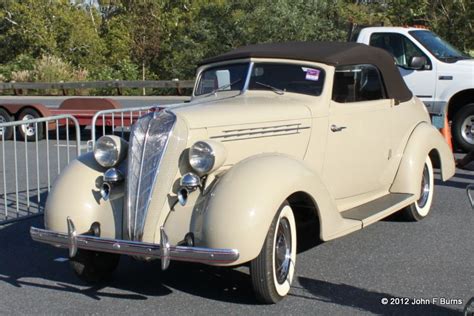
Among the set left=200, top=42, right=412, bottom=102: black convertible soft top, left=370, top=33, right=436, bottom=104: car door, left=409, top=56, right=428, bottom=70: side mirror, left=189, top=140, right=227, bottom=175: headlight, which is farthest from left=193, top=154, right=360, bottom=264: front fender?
left=370, top=33, right=436, bottom=104: car door

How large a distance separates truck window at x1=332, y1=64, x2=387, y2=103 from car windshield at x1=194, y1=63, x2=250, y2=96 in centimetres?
85

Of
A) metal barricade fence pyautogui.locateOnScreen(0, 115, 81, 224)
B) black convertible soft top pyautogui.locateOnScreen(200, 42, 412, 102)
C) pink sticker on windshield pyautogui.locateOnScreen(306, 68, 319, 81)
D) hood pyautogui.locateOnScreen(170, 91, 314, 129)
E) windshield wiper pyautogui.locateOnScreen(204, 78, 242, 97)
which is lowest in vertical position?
metal barricade fence pyautogui.locateOnScreen(0, 115, 81, 224)

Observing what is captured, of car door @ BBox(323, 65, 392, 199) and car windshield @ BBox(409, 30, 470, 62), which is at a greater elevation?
car windshield @ BBox(409, 30, 470, 62)

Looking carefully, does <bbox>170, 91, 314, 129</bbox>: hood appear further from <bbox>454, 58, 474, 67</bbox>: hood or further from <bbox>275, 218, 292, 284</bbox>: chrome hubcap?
<bbox>454, 58, 474, 67</bbox>: hood

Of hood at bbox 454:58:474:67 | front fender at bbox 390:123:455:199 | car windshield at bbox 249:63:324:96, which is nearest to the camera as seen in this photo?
car windshield at bbox 249:63:324:96

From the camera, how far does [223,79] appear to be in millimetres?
6266

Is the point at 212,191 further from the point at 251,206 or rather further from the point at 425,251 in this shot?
the point at 425,251

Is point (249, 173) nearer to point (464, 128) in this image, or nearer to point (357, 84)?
point (357, 84)

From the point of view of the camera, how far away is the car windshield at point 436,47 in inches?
434

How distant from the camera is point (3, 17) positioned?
115 ft

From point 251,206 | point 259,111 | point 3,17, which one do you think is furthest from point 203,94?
point 3,17

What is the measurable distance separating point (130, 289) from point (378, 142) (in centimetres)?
271

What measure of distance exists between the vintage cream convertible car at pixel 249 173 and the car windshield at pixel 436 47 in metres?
4.93

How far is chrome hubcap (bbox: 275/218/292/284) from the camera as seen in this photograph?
4.71m
